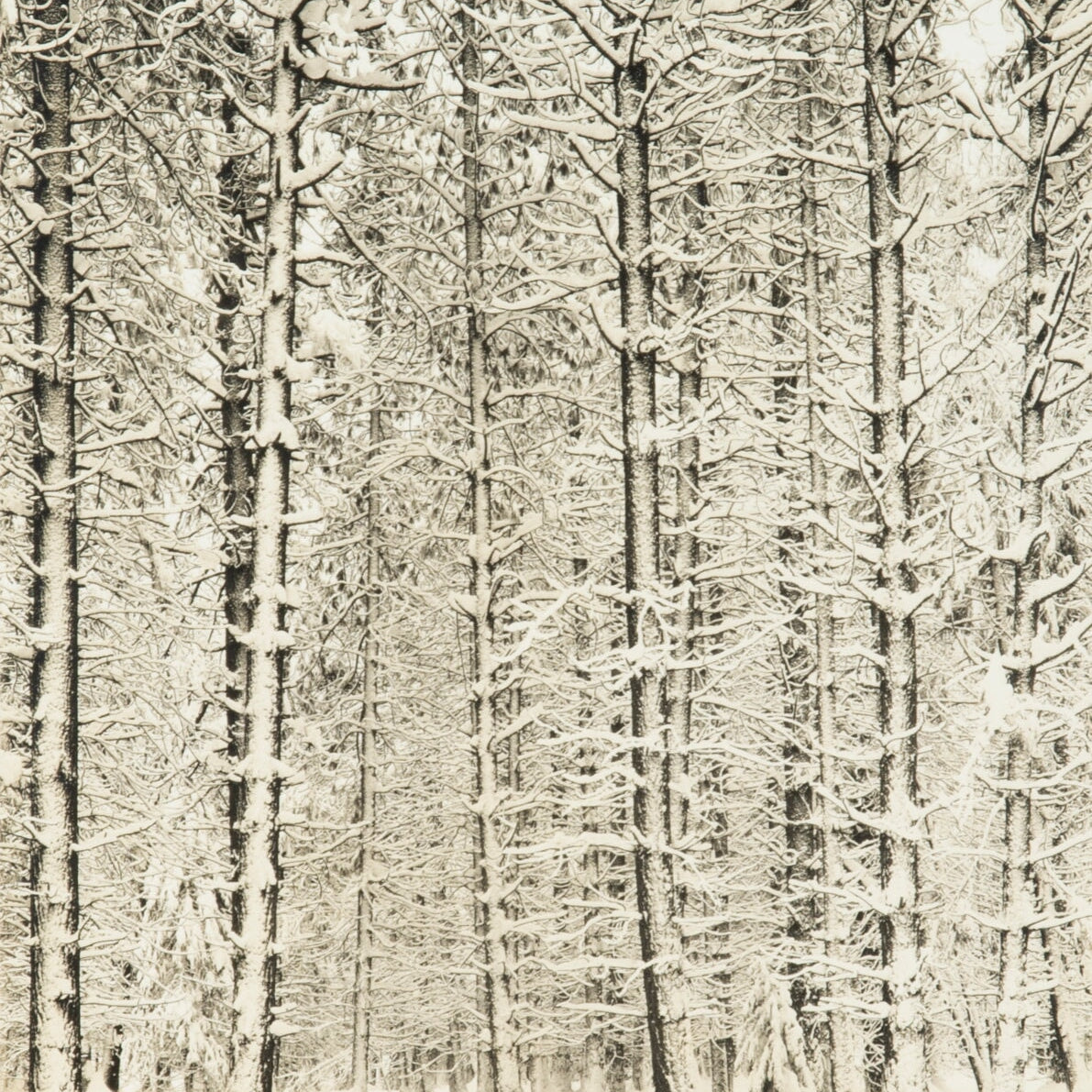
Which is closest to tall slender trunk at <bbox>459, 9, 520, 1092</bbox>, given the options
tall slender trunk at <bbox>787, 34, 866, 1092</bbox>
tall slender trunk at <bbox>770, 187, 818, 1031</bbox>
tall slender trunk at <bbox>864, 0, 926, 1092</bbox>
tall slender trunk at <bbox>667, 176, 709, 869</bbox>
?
tall slender trunk at <bbox>667, 176, 709, 869</bbox>

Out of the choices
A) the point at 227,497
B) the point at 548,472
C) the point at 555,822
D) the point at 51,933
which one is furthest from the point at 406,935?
the point at 51,933

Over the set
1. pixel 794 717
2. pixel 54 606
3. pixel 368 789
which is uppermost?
pixel 54 606

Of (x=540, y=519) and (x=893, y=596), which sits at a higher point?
(x=540, y=519)

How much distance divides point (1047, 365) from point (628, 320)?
10.2ft

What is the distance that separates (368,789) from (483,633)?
6154mm

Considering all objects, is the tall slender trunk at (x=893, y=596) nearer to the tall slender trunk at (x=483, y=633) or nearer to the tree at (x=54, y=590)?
the tall slender trunk at (x=483, y=633)

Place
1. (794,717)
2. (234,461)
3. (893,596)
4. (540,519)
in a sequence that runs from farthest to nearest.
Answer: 1. (794,717)
2. (234,461)
3. (540,519)
4. (893,596)

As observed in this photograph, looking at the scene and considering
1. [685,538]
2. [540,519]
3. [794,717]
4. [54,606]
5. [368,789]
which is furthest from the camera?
[368,789]

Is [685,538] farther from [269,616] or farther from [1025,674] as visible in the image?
[269,616]

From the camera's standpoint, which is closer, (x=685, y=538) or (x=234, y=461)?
(x=234, y=461)

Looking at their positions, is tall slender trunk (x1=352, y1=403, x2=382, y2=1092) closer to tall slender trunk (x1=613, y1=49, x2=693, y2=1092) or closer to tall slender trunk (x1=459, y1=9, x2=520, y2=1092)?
tall slender trunk (x1=459, y1=9, x2=520, y2=1092)

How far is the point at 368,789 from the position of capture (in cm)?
1688

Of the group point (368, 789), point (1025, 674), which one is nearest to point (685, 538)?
point (1025, 674)

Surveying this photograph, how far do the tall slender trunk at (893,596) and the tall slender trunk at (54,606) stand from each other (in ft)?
18.6
